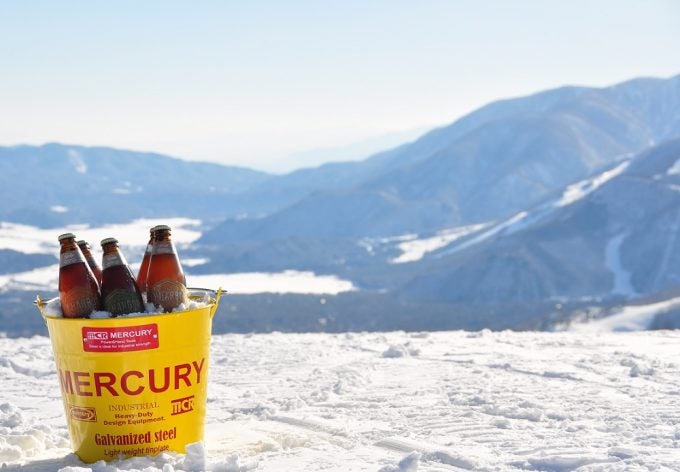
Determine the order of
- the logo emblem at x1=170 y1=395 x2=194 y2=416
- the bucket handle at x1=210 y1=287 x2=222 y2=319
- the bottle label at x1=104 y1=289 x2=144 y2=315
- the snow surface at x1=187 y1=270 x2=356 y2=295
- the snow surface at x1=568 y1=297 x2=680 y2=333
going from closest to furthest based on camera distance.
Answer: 1. the bottle label at x1=104 y1=289 x2=144 y2=315
2. the logo emblem at x1=170 y1=395 x2=194 y2=416
3. the bucket handle at x1=210 y1=287 x2=222 y2=319
4. the snow surface at x1=568 y1=297 x2=680 y2=333
5. the snow surface at x1=187 y1=270 x2=356 y2=295

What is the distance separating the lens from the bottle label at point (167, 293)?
15.3ft

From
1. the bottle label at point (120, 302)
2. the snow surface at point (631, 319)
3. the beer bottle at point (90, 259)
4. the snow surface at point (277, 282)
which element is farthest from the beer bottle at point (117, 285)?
the snow surface at point (277, 282)

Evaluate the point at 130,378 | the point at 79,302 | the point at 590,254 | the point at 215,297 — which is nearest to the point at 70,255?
the point at 79,302

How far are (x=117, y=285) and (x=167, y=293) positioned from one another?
29 cm

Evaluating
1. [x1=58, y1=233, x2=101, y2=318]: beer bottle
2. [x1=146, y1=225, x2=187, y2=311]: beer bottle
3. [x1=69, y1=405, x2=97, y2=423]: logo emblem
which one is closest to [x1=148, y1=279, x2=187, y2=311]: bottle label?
[x1=146, y1=225, x2=187, y2=311]: beer bottle

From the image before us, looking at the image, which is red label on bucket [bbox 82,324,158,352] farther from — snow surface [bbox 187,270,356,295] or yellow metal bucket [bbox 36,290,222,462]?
snow surface [bbox 187,270,356,295]

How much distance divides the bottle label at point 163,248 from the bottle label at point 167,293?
0.17 meters

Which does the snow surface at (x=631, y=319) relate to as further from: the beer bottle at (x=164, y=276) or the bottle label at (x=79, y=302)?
the bottle label at (x=79, y=302)

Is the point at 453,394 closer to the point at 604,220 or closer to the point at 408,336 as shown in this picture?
the point at 408,336

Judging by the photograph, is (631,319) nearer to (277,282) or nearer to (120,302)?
(120,302)

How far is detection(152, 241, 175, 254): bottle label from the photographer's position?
4.69 m

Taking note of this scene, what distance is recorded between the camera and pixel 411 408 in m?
6.70

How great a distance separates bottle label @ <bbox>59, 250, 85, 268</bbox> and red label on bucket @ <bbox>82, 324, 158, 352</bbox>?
0.43 meters

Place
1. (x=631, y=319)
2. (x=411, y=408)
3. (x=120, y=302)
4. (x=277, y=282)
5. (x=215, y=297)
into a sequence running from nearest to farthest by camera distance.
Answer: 1. (x=120, y=302)
2. (x=215, y=297)
3. (x=411, y=408)
4. (x=631, y=319)
5. (x=277, y=282)
